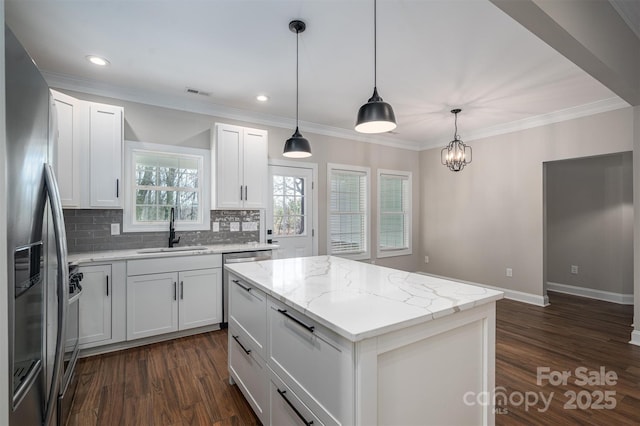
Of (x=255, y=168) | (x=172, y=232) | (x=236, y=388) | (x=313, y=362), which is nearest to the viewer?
(x=313, y=362)

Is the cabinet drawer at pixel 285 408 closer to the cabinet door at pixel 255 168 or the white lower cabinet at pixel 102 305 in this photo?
the white lower cabinet at pixel 102 305

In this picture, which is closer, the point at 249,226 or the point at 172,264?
the point at 172,264

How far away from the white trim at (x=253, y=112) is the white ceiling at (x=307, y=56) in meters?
0.01

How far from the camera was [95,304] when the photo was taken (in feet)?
9.11

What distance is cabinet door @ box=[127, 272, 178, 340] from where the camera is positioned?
2.94 meters

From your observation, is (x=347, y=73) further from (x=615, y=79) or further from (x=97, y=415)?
(x=97, y=415)

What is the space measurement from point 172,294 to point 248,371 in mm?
1552

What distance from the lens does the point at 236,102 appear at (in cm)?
377

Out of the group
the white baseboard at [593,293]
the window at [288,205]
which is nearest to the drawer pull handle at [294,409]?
the window at [288,205]

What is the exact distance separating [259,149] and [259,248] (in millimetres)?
1269

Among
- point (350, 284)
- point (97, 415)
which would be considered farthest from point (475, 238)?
point (97, 415)

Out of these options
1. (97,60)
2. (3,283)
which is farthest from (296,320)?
(97,60)

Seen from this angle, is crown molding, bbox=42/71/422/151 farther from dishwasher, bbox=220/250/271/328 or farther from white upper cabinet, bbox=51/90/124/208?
dishwasher, bbox=220/250/271/328

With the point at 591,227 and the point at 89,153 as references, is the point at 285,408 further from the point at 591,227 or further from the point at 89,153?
the point at 591,227
